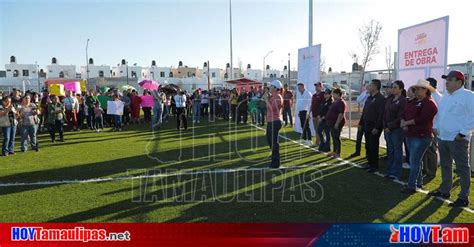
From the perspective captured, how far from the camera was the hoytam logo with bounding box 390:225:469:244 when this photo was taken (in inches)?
177

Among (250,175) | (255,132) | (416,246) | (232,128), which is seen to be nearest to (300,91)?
(255,132)

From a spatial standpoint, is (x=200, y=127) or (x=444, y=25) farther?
(x=200, y=127)

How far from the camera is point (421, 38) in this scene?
30.5 feet

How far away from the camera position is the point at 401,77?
10.0m

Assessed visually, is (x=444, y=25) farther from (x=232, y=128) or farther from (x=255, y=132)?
(x=232, y=128)

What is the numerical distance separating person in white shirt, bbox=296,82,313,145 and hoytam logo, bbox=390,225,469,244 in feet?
25.7

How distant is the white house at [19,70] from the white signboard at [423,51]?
6822cm

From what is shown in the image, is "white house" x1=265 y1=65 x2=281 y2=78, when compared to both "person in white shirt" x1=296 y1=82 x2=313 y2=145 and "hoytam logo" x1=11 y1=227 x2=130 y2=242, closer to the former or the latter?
"person in white shirt" x1=296 y1=82 x2=313 y2=145

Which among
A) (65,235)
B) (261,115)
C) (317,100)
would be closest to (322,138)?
(317,100)

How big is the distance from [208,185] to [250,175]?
3.68 feet

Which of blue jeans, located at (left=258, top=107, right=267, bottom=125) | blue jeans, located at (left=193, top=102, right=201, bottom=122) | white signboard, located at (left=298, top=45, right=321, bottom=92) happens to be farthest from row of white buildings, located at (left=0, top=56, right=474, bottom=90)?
white signboard, located at (left=298, top=45, right=321, bottom=92)

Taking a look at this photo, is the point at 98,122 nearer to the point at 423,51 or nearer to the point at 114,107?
the point at 114,107

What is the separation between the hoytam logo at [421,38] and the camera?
916cm

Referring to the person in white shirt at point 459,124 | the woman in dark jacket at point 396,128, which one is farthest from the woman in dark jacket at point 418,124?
the woman in dark jacket at point 396,128
